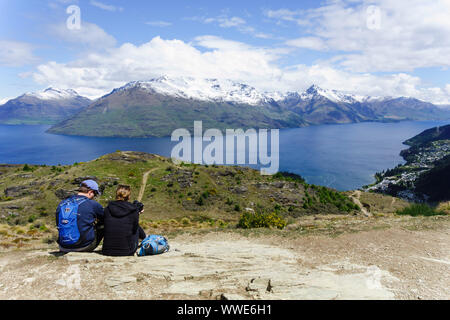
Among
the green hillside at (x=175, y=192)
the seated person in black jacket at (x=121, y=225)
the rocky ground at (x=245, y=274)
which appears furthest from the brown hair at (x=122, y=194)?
the green hillside at (x=175, y=192)

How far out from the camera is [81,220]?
8320 mm

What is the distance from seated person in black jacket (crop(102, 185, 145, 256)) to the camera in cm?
851

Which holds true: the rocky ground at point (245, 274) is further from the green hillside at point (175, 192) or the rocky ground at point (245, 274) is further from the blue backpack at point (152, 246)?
the green hillside at point (175, 192)

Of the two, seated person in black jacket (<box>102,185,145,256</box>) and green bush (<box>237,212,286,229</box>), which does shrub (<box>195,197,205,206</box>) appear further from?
seated person in black jacket (<box>102,185,145,256</box>)

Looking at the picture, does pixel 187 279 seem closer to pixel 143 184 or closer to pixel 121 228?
pixel 121 228

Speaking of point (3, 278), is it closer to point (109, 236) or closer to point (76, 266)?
point (76, 266)

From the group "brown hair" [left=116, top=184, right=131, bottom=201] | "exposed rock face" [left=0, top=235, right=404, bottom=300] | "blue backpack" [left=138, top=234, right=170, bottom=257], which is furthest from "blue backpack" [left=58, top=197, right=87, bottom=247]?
"blue backpack" [left=138, top=234, right=170, bottom=257]

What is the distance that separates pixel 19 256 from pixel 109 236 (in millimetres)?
4165

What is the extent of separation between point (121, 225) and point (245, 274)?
165 inches

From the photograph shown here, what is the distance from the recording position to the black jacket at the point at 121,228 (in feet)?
27.9

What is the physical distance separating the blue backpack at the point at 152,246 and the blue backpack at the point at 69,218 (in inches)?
83.5

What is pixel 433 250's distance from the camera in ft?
35.8

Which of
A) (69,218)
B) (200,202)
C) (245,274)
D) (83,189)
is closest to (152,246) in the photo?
(69,218)

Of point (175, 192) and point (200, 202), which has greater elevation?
point (175, 192)
